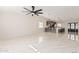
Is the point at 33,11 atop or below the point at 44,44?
atop

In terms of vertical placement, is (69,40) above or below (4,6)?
below

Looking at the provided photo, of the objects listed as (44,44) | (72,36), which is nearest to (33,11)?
(44,44)

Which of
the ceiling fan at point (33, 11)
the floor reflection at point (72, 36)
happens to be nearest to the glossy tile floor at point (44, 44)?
the floor reflection at point (72, 36)

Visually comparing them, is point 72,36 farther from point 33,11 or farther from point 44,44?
point 33,11

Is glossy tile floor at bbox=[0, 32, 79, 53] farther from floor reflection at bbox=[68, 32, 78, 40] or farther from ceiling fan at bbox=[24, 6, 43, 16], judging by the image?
ceiling fan at bbox=[24, 6, 43, 16]

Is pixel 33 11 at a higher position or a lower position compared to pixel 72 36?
higher

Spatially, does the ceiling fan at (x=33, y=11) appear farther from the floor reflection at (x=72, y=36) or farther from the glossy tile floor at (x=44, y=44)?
the floor reflection at (x=72, y=36)

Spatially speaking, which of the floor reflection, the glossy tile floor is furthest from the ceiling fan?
the floor reflection

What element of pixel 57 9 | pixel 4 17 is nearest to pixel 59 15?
pixel 57 9
